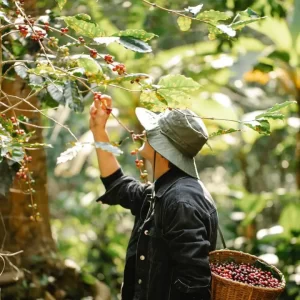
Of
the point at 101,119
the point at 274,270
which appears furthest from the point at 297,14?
the point at 274,270

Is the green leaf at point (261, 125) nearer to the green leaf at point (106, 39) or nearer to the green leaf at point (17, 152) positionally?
the green leaf at point (106, 39)

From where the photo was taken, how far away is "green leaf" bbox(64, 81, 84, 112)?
1.95 meters

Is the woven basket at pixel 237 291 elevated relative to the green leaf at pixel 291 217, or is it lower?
elevated

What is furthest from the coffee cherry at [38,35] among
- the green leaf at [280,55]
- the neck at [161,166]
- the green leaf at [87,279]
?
the green leaf at [280,55]

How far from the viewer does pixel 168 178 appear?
7.21 feet

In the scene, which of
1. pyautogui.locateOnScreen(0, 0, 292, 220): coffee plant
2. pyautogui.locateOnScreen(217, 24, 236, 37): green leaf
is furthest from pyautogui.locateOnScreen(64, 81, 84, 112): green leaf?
pyautogui.locateOnScreen(217, 24, 236, 37): green leaf

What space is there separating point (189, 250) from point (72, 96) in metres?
0.71

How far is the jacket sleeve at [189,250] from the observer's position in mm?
1901

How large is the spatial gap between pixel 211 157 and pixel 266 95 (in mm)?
1272

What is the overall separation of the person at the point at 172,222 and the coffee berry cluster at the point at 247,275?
8 cm

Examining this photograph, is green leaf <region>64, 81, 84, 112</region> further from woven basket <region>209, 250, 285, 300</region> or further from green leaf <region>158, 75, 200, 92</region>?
woven basket <region>209, 250, 285, 300</region>

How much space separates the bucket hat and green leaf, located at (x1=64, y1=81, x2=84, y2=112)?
26 centimetres

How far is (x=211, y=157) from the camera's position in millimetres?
7840

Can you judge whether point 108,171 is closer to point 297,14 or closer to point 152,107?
point 152,107
